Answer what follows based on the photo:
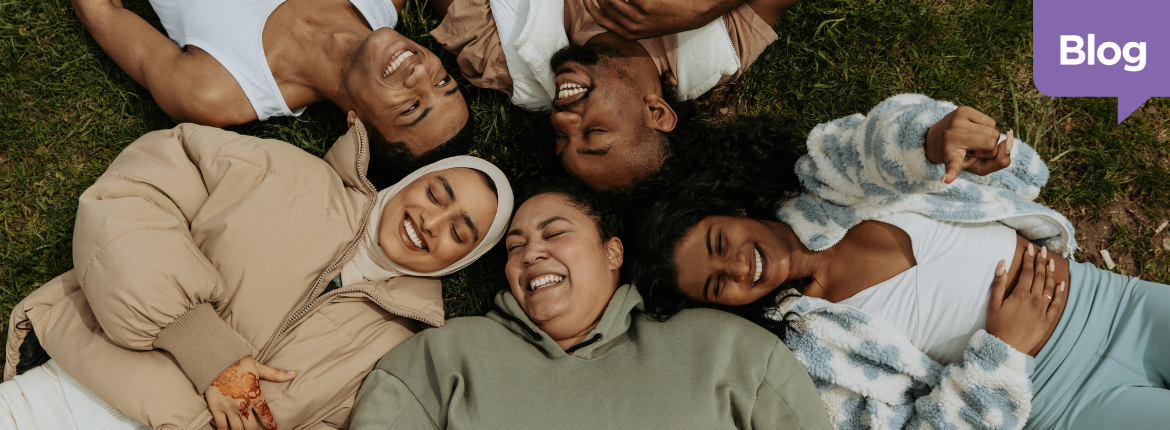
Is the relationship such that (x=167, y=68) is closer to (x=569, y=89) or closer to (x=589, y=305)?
(x=569, y=89)

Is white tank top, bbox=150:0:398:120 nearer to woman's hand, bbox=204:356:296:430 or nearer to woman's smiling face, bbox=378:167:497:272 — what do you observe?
woman's smiling face, bbox=378:167:497:272

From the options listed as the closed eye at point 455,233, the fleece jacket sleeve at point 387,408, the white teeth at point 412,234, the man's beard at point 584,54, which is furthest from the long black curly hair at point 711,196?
the fleece jacket sleeve at point 387,408

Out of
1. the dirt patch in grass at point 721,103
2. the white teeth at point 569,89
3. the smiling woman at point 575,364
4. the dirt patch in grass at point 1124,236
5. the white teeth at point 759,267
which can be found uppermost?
the white teeth at point 569,89

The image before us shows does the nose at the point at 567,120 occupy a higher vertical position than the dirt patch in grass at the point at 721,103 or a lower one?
higher

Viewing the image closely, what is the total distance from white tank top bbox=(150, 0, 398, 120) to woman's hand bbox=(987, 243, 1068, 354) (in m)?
3.38

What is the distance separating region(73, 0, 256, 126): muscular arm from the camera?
10.1 ft

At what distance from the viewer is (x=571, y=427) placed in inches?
105

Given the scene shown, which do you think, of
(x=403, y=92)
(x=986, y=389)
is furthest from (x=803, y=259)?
(x=403, y=92)

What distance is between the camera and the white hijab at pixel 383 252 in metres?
3.09

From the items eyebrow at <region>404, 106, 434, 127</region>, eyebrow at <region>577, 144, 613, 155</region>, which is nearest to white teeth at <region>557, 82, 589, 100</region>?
eyebrow at <region>577, 144, 613, 155</region>

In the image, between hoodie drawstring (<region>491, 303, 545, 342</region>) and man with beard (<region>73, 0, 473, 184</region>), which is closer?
hoodie drawstring (<region>491, 303, 545, 342</region>)

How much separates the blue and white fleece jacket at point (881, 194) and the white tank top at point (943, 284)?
7 cm

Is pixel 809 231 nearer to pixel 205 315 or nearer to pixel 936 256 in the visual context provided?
pixel 936 256

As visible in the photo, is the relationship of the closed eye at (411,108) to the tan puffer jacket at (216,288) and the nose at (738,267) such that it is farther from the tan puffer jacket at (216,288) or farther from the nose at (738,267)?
the nose at (738,267)
